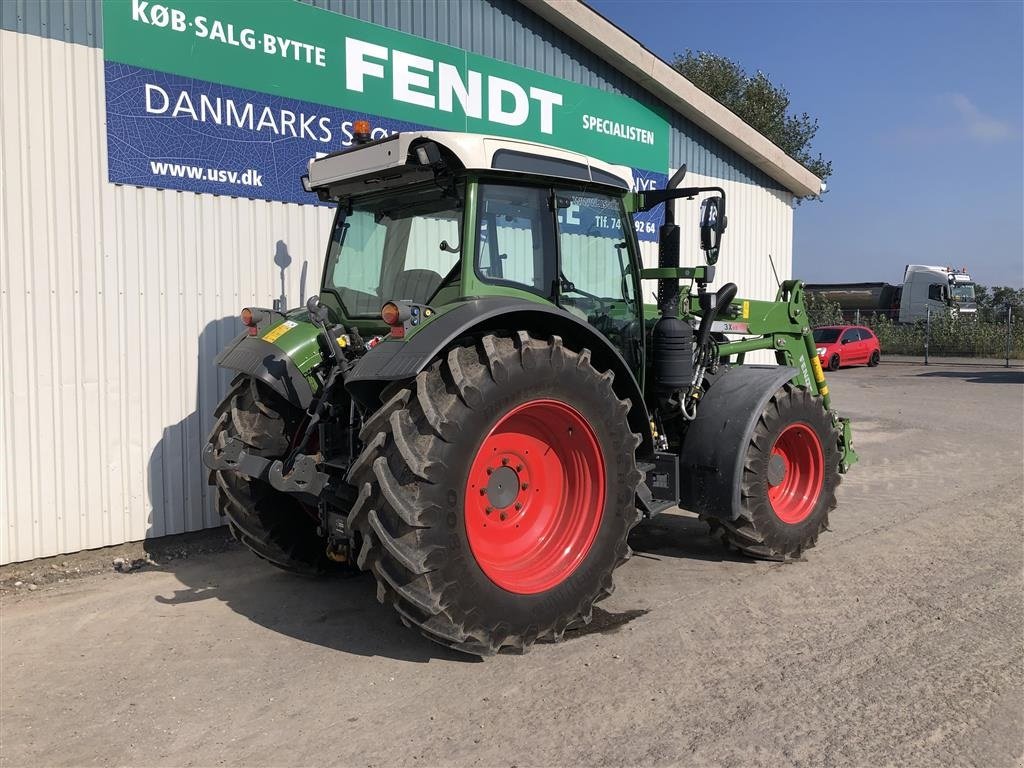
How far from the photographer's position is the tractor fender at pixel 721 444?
5.14 meters

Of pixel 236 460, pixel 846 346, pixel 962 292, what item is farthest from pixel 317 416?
pixel 962 292

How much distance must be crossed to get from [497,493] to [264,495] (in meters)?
1.61

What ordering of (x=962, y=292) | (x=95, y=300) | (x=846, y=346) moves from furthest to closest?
1. (x=962, y=292)
2. (x=846, y=346)
3. (x=95, y=300)

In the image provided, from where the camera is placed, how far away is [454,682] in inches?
148

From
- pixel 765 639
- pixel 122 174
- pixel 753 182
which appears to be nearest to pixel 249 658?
pixel 765 639

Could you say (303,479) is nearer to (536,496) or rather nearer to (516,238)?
(536,496)

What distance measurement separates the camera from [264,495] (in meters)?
4.88

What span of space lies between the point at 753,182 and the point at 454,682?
9921mm

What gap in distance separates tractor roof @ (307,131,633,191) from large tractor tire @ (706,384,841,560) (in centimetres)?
201

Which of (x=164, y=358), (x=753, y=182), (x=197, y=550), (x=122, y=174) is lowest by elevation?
(x=197, y=550)

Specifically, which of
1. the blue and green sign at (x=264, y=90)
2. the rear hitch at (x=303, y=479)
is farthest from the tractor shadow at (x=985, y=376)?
the rear hitch at (x=303, y=479)

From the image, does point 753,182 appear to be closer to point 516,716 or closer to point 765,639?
point 765,639

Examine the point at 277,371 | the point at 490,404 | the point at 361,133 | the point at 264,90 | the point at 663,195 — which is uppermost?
the point at 264,90

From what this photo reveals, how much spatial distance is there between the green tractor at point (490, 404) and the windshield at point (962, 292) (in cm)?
3351
